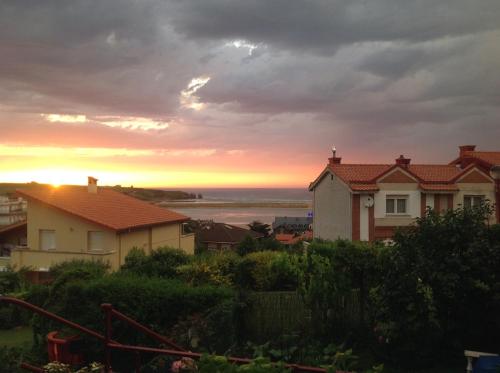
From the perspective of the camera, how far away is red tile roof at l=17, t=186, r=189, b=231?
84.3ft

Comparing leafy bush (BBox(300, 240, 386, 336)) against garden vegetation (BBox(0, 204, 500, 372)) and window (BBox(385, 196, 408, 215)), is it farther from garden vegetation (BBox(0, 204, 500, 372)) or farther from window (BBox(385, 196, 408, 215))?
window (BBox(385, 196, 408, 215))

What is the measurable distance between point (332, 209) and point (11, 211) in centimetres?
3921

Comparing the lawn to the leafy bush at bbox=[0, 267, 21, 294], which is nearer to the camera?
the lawn

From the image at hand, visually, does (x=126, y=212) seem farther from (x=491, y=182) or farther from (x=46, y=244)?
(x=491, y=182)

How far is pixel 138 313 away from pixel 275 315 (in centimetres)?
315

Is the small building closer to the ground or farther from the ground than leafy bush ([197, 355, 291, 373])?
closer to the ground

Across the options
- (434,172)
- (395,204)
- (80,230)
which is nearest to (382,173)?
(395,204)

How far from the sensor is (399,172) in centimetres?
3005

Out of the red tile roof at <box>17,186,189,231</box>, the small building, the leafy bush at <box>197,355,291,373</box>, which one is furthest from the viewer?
the small building

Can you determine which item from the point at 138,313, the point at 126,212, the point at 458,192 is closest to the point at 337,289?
the point at 138,313

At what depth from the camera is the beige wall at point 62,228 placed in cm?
2534

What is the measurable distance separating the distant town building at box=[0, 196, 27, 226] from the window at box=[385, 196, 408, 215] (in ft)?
126

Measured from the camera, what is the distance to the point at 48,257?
2412cm

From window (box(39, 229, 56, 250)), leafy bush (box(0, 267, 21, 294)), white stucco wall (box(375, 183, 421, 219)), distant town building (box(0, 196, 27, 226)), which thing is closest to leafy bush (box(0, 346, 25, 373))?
leafy bush (box(0, 267, 21, 294))
